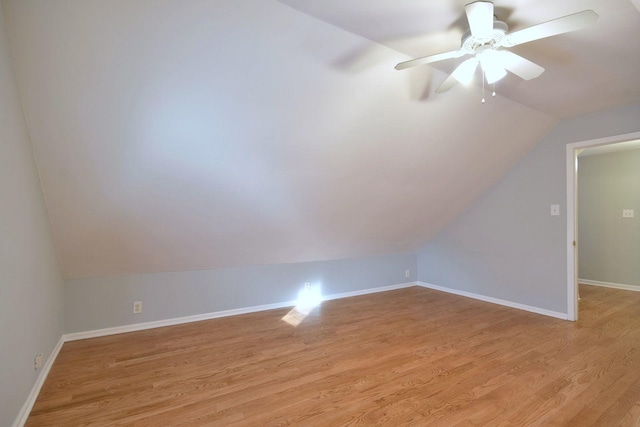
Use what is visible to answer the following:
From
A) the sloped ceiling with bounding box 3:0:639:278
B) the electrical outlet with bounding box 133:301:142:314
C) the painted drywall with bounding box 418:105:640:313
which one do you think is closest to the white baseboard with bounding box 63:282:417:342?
the electrical outlet with bounding box 133:301:142:314

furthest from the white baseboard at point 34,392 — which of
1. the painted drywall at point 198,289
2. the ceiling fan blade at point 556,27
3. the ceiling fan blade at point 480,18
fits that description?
the ceiling fan blade at point 556,27

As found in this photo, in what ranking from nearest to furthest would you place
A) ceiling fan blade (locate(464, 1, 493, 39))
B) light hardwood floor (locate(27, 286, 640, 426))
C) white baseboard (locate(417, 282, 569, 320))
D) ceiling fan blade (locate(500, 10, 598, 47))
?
1. ceiling fan blade (locate(500, 10, 598, 47))
2. ceiling fan blade (locate(464, 1, 493, 39))
3. light hardwood floor (locate(27, 286, 640, 426))
4. white baseboard (locate(417, 282, 569, 320))

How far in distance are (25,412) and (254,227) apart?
78.2 inches

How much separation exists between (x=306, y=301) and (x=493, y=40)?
3.39m

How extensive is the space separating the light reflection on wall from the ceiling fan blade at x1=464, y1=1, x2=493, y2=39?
3.07 metres

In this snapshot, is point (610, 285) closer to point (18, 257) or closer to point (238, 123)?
point (238, 123)

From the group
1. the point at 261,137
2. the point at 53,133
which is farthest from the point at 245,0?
the point at 53,133

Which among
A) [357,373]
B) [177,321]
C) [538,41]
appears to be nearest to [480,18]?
[538,41]

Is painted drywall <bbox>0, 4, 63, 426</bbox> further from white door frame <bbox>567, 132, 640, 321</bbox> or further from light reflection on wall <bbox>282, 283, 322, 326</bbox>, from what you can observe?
white door frame <bbox>567, 132, 640, 321</bbox>

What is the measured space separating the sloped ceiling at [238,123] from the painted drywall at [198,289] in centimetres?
15

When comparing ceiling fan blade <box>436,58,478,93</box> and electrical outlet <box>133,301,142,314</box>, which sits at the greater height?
ceiling fan blade <box>436,58,478,93</box>

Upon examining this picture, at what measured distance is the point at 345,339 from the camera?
2.91m

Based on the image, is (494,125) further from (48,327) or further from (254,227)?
(48,327)

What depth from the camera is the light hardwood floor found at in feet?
5.90
